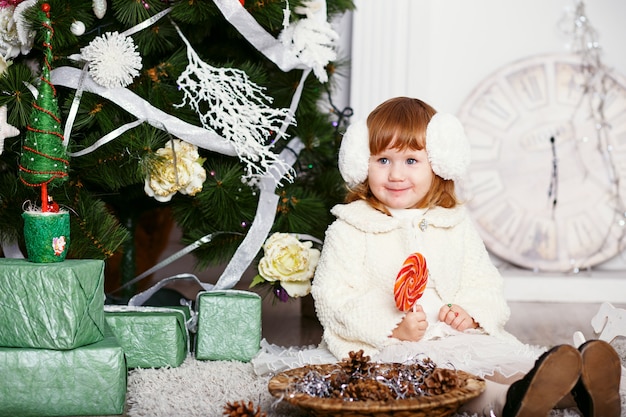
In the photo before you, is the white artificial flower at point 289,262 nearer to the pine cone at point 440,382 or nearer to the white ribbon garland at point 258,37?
the white ribbon garland at point 258,37

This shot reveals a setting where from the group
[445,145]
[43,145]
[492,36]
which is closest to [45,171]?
[43,145]

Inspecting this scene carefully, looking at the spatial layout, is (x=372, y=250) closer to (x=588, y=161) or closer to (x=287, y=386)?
(x=287, y=386)

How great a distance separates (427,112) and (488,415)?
28.9 inches

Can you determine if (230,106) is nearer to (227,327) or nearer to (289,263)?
(289,263)

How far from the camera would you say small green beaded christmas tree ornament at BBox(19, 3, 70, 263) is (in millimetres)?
1556

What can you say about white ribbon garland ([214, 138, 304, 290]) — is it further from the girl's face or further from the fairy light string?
the fairy light string

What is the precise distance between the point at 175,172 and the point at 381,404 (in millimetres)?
891

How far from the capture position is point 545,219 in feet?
10.00

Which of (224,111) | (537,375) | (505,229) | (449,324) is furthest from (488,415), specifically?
(505,229)

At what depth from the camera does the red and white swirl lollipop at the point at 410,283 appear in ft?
5.29

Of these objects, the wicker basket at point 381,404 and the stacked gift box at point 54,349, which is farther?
the stacked gift box at point 54,349

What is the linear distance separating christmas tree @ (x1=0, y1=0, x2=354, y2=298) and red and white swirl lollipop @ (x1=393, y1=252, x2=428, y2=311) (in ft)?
1.62

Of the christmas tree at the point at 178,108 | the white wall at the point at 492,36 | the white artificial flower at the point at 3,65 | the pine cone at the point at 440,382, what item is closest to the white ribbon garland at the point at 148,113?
the christmas tree at the point at 178,108

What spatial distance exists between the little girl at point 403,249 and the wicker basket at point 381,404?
34cm
